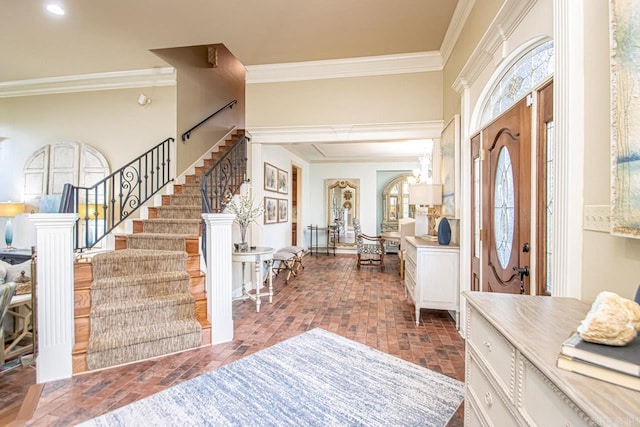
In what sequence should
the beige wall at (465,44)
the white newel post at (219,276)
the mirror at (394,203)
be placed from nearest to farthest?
the beige wall at (465,44) < the white newel post at (219,276) < the mirror at (394,203)

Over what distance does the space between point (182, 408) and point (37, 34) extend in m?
4.88

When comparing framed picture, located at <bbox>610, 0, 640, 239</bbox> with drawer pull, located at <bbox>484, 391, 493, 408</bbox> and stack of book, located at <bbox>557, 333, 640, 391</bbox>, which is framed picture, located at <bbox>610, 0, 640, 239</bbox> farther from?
drawer pull, located at <bbox>484, 391, 493, 408</bbox>

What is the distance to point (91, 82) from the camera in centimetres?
489

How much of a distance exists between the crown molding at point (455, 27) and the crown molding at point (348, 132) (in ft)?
2.93

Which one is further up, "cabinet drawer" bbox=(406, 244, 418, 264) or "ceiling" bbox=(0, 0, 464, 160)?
"ceiling" bbox=(0, 0, 464, 160)

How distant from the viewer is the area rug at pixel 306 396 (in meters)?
1.84

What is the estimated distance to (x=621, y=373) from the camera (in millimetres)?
681

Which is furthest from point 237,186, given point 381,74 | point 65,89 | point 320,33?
point 65,89

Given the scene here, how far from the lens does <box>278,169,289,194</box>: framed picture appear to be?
6511 mm

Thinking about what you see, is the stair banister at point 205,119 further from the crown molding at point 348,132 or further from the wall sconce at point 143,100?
the crown molding at point 348,132

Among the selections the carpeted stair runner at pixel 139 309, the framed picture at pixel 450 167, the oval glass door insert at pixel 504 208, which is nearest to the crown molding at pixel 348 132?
the framed picture at pixel 450 167

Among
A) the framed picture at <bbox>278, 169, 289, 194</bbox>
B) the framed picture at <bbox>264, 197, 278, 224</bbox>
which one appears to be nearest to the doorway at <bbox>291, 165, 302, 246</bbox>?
the framed picture at <bbox>278, 169, 289, 194</bbox>

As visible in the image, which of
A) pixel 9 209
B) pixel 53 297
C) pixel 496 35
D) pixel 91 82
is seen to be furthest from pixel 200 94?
pixel 496 35

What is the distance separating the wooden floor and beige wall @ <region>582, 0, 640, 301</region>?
49.7 inches
